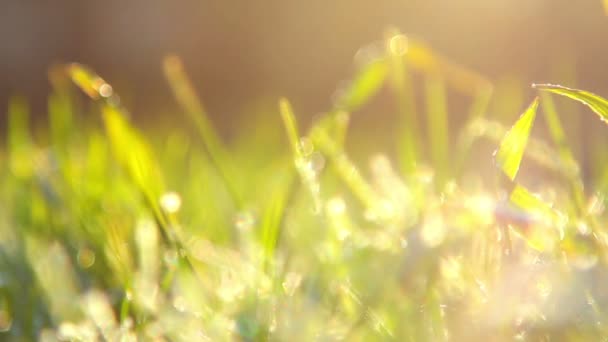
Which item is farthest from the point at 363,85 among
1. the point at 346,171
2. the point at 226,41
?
the point at 226,41

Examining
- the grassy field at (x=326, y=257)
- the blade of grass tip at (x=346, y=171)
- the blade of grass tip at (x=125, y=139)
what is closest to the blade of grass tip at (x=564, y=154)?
the grassy field at (x=326, y=257)

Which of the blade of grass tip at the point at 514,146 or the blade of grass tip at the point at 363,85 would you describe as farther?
the blade of grass tip at the point at 363,85

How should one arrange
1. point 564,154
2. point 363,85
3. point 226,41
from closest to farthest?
point 564,154, point 363,85, point 226,41

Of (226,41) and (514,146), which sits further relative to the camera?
(226,41)

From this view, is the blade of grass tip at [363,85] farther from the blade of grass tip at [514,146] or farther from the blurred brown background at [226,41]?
the blurred brown background at [226,41]

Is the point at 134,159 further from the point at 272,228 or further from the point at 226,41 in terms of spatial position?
the point at 226,41

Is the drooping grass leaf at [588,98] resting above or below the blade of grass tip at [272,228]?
above

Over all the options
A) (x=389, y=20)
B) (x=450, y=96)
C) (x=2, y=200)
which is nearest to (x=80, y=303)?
(x=2, y=200)

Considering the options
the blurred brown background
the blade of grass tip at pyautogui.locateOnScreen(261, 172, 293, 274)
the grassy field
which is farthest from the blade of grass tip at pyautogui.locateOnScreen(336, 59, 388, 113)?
the blurred brown background
